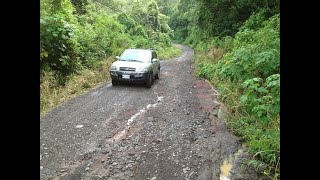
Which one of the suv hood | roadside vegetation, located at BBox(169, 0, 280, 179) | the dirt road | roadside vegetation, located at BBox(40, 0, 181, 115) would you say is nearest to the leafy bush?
roadside vegetation, located at BBox(169, 0, 280, 179)

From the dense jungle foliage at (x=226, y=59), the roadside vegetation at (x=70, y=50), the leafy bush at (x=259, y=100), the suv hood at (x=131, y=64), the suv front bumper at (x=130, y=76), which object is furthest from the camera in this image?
the suv hood at (x=131, y=64)

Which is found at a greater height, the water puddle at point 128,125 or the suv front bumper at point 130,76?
the suv front bumper at point 130,76

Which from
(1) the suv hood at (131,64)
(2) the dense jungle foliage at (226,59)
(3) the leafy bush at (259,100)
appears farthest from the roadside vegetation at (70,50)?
(3) the leafy bush at (259,100)

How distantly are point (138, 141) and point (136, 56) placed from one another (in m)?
7.30

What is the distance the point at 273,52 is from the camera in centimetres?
748

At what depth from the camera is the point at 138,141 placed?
6789mm

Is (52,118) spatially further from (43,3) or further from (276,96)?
(276,96)

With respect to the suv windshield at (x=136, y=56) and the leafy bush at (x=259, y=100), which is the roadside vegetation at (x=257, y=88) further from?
the suv windshield at (x=136, y=56)

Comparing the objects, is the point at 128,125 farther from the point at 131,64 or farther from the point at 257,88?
the point at 131,64

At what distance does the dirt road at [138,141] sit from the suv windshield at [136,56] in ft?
8.90

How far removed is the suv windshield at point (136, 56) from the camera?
13344 millimetres

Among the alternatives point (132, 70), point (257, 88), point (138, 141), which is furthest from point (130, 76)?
point (257, 88)
